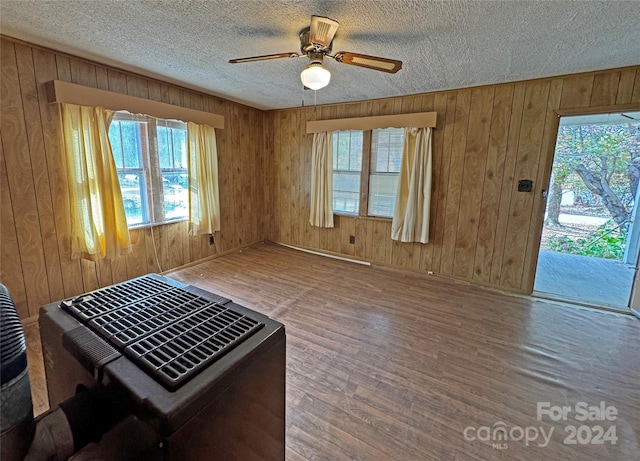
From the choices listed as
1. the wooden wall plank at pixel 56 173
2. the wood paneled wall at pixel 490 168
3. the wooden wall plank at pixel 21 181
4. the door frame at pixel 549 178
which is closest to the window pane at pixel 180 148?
the wooden wall plank at pixel 56 173

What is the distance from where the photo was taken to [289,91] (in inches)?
141

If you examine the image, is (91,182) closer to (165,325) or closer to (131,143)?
(131,143)

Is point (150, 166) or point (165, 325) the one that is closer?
point (165, 325)

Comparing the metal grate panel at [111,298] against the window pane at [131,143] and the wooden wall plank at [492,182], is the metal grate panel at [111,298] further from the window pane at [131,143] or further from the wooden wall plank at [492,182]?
the wooden wall plank at [492,182]

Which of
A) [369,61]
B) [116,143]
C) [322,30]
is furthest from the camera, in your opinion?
[116,143]

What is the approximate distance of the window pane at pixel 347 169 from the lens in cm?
411

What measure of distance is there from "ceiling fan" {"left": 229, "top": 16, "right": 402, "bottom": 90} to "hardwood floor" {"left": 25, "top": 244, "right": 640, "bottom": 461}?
6.46 ft

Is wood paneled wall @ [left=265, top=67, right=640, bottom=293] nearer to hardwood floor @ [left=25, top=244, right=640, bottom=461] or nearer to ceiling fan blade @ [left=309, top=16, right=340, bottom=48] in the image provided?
hardwood floor @ [left=25, top=244, right=640, bottom=461]

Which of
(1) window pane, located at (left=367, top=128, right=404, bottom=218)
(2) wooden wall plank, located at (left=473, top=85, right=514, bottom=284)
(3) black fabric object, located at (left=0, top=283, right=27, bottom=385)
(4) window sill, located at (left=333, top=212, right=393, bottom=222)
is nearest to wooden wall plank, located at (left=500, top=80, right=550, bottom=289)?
(2) wooden wall plank, located at (left=473, top=85, right=514, bottom=284)

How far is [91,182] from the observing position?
8.94 ft

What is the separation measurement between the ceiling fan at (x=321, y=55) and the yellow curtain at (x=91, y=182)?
1.67 metres

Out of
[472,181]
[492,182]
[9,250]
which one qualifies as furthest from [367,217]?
[9,250]

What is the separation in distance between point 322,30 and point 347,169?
239cm

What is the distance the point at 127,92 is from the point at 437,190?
3.56 meters
